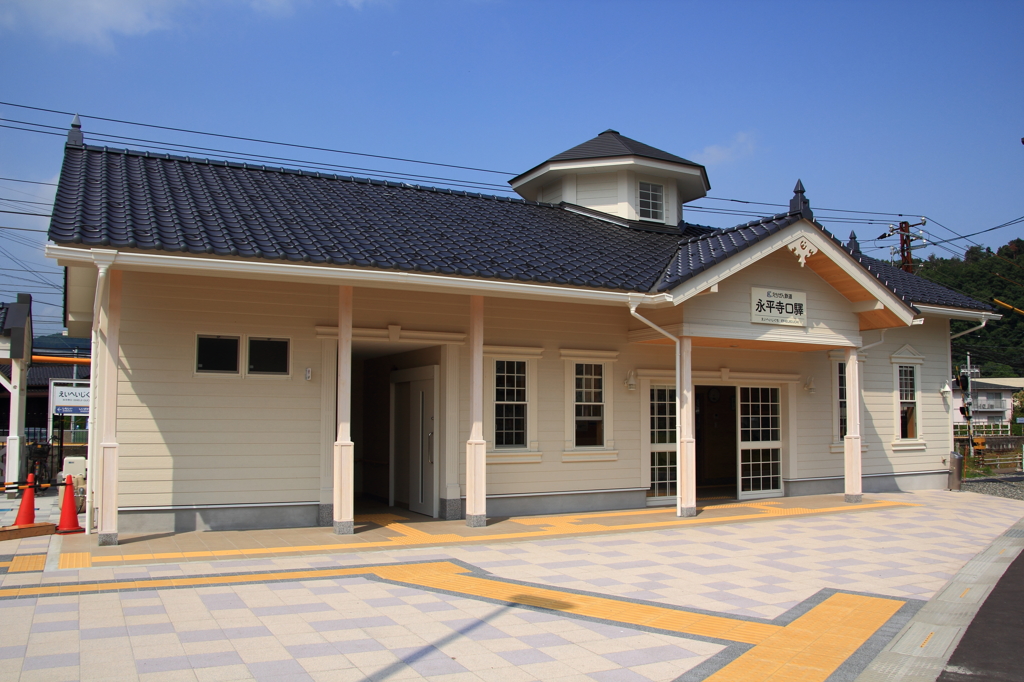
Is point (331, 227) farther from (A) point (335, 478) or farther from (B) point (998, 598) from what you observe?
(B) point (998, 598)

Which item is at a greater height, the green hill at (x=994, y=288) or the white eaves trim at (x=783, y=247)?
the green hill at (x=994, y=288)

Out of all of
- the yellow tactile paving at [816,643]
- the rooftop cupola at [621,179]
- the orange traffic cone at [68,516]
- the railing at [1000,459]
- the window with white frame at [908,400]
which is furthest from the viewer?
the railing at [1000,459]

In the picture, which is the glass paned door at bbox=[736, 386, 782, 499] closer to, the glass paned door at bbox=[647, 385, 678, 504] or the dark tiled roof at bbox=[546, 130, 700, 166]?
the glass paned door at bbox=[647, 385, 678, 504]

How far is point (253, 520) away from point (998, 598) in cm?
903

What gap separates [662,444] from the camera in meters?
14.4

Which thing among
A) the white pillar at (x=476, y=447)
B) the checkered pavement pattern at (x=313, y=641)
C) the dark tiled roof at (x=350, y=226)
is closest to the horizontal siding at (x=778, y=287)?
the dark tiled roof at (x=350, y=226)

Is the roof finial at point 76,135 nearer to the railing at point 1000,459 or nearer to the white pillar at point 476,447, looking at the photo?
the white pillar at point 476,447

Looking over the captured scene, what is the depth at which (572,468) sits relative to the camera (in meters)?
13.2

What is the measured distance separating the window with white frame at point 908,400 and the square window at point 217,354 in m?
14.8

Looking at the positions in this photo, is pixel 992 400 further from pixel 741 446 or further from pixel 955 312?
pixel 741 446

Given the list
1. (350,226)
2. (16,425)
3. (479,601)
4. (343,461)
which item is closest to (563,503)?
(343,461)

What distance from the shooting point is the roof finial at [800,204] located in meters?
13.2

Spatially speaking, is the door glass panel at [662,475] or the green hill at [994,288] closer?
the door glass panel at [662,475]

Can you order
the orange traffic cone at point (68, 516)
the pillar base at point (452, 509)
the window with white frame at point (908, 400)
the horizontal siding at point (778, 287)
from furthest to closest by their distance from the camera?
the window with white frame at point (908, 400)
the horizontal siding at point (778, 287)
the pillar base at point (452, 509)
the orange traffic cone at point (68, 516)
